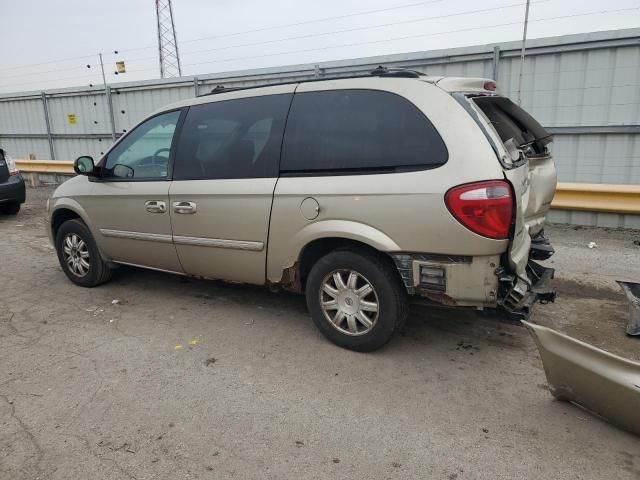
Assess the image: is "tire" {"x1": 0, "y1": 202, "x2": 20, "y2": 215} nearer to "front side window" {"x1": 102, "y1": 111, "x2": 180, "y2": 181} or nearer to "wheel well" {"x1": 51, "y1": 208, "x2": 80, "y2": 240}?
"wheel well" {"x1": 51, "y1": 208, "x2": 80, "y2": 240}

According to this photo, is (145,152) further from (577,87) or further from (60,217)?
(577,87)

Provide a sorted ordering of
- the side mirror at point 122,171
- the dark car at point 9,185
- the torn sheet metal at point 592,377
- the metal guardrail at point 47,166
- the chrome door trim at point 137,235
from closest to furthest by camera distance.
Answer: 1. the torn sheet metal at point 592,377
2. the chrome door trim at point 137,235
3. the side mirror at point 122,171
4. the dark car at point 9,185
5. the metal guardrail at point 47,166

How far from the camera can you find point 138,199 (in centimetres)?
440

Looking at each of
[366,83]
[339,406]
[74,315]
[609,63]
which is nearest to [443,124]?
[366,83]

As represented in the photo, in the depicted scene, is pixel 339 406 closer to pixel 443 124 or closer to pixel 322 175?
pixel 322 175

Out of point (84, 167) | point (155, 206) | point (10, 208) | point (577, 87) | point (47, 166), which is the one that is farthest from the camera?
point (47, 166)

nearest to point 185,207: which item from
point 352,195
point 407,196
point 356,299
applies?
point 352,195

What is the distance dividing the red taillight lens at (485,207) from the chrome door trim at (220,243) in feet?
5.15

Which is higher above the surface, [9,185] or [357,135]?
[357,135]

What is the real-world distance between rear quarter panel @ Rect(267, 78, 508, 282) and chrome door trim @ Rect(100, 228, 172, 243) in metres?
1.34

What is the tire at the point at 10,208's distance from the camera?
365 inches

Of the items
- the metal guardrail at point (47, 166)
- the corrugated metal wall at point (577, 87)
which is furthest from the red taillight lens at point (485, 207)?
the metal guardrail at point (47, 166)

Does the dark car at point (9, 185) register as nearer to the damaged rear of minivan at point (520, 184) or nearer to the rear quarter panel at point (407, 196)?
the rear quarter panel at point (407, 196)

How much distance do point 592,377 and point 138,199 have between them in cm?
377
